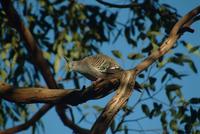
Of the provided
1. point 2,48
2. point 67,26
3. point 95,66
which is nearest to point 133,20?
point 67,26

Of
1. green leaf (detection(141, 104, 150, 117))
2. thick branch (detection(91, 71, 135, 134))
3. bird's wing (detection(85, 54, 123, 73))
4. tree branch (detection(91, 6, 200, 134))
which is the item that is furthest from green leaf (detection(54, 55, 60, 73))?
thick branch (detection(91, 71, 135, 134))

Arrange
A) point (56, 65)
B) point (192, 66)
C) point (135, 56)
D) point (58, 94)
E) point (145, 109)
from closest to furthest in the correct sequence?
point (58, 94) < point (135, 56) < point (192, 66) < point (145, 109) < point (56, 65)

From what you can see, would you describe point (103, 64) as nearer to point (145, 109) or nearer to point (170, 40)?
point (170, 40)

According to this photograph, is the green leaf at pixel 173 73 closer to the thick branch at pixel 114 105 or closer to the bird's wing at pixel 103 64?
the bird's wing at pixel 103 64

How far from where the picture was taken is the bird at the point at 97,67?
3861 mm

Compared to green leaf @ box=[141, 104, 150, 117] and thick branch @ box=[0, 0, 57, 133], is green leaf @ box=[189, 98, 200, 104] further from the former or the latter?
thick branch @ box=[0, 0, 57, 133]

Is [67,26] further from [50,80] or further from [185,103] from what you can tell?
[185,103]

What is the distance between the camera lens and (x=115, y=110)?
9.64ft

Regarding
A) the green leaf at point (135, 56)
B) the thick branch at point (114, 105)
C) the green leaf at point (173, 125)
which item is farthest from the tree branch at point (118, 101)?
the green leaf at point (173, 125)

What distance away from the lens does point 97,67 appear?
3.99m

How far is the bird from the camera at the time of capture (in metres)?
3.86

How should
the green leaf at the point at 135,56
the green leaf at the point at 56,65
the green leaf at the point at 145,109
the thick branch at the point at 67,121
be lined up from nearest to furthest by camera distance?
the green leaf at the point at 135,56 → the green leaf at the point at 145,109 → the thick branch at the point at 67,121 → the green leaf at the point at 56,65

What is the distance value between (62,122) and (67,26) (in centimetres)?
150

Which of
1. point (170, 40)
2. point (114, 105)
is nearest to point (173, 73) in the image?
point (170, 40)
